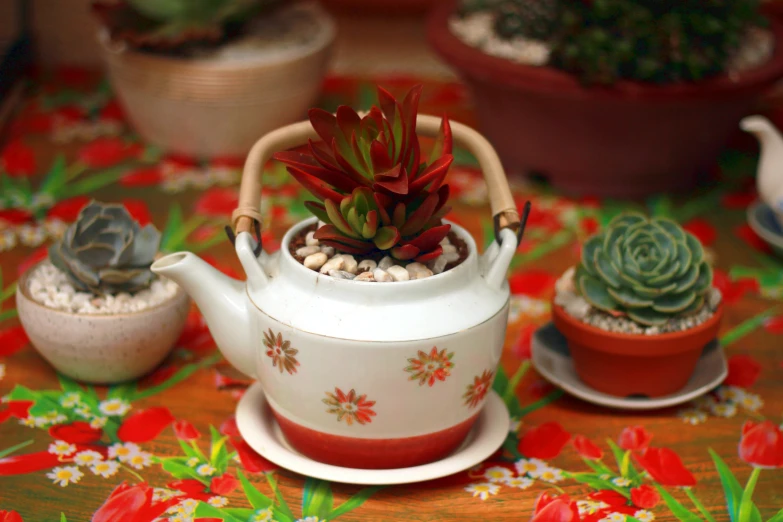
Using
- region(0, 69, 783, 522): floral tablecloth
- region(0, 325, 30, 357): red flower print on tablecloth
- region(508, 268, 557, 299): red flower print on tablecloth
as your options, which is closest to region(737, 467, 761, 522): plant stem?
region(0, 69, 783, 522): floral tablecloth

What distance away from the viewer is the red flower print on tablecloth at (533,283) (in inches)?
52.4

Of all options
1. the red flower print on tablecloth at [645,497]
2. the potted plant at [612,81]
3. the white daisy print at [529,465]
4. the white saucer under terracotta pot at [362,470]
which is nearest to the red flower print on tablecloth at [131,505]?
the white saucer under terracotta pot at [362,470]

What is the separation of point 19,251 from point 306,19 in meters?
0.78

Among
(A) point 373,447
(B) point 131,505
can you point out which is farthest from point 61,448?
(A) point 373,447

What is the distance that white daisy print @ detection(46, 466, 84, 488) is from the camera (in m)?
0.91

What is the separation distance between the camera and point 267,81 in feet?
5.34

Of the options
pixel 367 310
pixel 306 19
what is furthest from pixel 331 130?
pixel 306 19

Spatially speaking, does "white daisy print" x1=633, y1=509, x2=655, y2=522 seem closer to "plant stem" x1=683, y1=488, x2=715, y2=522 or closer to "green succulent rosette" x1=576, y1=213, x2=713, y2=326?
"plant stem" x1=683, y1=488, x2=715, y2=522

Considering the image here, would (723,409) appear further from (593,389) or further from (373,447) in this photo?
(373,447)

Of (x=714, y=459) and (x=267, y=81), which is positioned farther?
(x=267, y=81)

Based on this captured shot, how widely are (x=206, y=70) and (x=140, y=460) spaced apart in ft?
2.78

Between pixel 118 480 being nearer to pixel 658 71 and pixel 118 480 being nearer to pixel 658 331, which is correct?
pixel 658 331

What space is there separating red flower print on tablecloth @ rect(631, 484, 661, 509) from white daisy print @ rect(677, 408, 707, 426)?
15 cm

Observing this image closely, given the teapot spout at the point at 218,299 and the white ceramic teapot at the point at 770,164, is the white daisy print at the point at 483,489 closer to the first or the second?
the teapot spout at the point at 218,299
